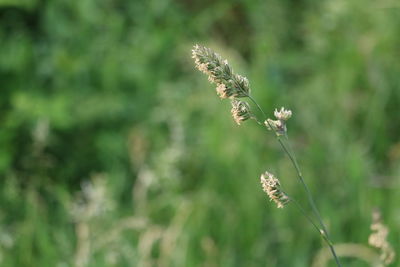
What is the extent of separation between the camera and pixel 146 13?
4520 mm

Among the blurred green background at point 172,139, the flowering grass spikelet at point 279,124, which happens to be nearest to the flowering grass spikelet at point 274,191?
the flowering grass spikelet at point 279,124

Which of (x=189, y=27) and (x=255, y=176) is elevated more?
(x=189, y=27)

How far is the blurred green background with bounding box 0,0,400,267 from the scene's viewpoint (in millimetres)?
2918

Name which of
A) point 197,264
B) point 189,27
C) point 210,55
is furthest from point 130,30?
point 210,55

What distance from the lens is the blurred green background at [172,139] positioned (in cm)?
292

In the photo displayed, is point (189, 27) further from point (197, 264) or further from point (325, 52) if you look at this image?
point (197, 264)

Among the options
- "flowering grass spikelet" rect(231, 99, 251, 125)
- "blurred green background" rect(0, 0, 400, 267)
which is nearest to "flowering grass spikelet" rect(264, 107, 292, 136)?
"flowering grass spikelet" rect(231, 99, 251, 125)

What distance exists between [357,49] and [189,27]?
1128mm

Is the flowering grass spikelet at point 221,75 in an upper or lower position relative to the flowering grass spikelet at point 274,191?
upper

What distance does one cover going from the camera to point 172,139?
3553 mm

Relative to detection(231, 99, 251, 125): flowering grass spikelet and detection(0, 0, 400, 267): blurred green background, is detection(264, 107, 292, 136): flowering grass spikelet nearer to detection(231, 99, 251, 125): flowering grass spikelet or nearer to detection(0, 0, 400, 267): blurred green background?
detection(231, 99, 251, 125): flowering grass spikelet

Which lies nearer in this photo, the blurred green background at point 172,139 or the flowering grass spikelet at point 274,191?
the flowering grass spikelet at point 274,191

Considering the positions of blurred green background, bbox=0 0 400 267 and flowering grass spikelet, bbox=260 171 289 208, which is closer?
flowering grass spikelet, bbox=260 171 289 208

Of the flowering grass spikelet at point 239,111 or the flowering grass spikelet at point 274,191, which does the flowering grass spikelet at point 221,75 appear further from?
the flowering grass spikelet at point 274,191
